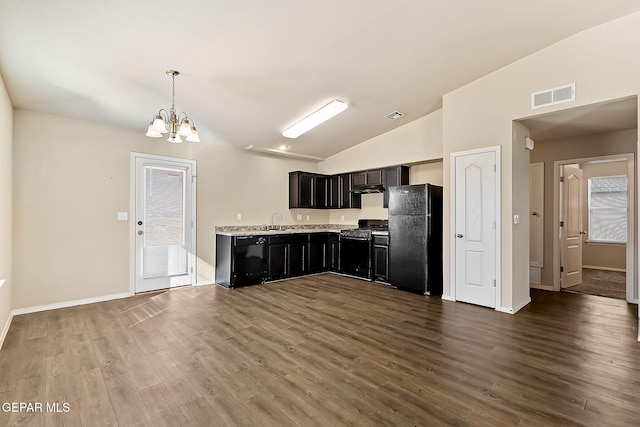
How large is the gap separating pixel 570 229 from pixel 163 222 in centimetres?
685

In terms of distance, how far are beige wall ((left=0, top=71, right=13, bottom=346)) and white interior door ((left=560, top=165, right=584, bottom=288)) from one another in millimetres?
7424

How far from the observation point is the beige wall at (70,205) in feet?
12.4

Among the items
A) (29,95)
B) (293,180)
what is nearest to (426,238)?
(293,180)

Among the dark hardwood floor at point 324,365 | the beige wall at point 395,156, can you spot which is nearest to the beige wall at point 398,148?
the beige wall at point 395,156

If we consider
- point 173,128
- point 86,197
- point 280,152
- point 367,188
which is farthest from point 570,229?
point 86,197

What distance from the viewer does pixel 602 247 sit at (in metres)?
6.94

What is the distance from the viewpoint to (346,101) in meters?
4.35

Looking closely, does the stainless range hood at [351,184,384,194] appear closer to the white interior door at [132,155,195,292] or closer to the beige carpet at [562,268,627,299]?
the white interior door at [132,155,195,292]

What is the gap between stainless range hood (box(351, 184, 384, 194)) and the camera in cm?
598

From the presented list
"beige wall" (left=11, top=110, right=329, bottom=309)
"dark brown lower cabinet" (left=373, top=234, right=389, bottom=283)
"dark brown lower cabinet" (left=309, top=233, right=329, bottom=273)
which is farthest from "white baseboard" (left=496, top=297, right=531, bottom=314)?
"beige wall" (left=11, top=110, right=329, bottom=309)

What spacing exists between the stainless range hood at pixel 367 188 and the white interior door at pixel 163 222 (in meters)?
3.12

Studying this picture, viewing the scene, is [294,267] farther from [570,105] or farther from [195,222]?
[570,105]

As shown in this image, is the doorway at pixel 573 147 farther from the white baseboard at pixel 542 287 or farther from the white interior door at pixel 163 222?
the white interior door at pixel 163 222

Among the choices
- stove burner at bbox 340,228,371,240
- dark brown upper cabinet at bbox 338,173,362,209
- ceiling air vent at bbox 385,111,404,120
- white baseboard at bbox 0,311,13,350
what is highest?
ceiling air vent at bbox 385,111,404,120
